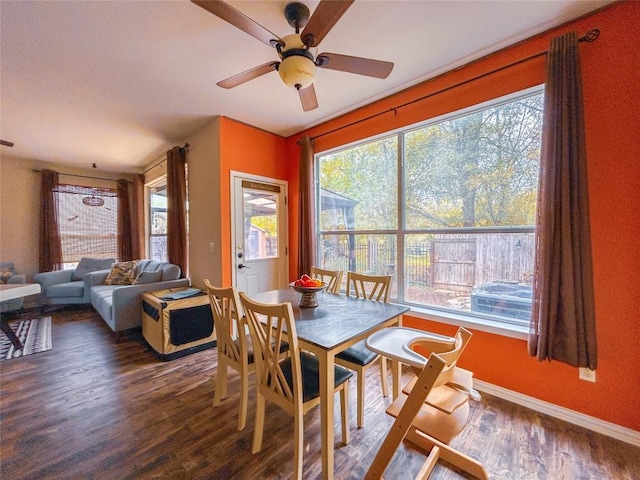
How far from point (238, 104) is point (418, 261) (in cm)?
256

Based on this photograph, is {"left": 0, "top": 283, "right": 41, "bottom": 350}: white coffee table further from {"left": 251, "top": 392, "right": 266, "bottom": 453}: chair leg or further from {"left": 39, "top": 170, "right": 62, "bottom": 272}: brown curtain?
{"left": 251, "top": 392, "right": 266, "bottom": 453}: chair leg

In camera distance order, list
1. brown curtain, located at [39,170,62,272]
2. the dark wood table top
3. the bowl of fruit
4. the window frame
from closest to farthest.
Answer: the dark wood table top
the bowl of fruit
brown curtain, located at [39,170,62,272]
the window frame

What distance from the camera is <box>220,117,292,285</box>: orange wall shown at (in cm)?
304

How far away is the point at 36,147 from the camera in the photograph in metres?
3.97

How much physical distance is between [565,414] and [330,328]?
1.81 meters

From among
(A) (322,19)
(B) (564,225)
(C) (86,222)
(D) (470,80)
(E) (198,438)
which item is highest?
(D) (470,80)

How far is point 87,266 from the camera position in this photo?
4.67 metres

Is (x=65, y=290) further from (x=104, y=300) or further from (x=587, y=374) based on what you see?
(x=587, y=374)

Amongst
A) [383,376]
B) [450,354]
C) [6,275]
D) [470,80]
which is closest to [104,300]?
[6,275]

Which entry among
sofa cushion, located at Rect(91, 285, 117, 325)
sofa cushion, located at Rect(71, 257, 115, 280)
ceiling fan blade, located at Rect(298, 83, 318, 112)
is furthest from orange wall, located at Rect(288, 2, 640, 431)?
sofa cushion, located at Rect(71, 257, 115, 280)

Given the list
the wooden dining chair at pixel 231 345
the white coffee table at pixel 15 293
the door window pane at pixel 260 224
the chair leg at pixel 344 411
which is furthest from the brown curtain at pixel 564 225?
the white coffee table at pixel 15 293

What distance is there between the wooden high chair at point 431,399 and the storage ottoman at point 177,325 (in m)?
2.18

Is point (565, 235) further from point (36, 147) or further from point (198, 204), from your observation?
point (36, 147)

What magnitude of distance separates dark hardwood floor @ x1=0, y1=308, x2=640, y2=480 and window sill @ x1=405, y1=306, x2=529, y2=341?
532mm
